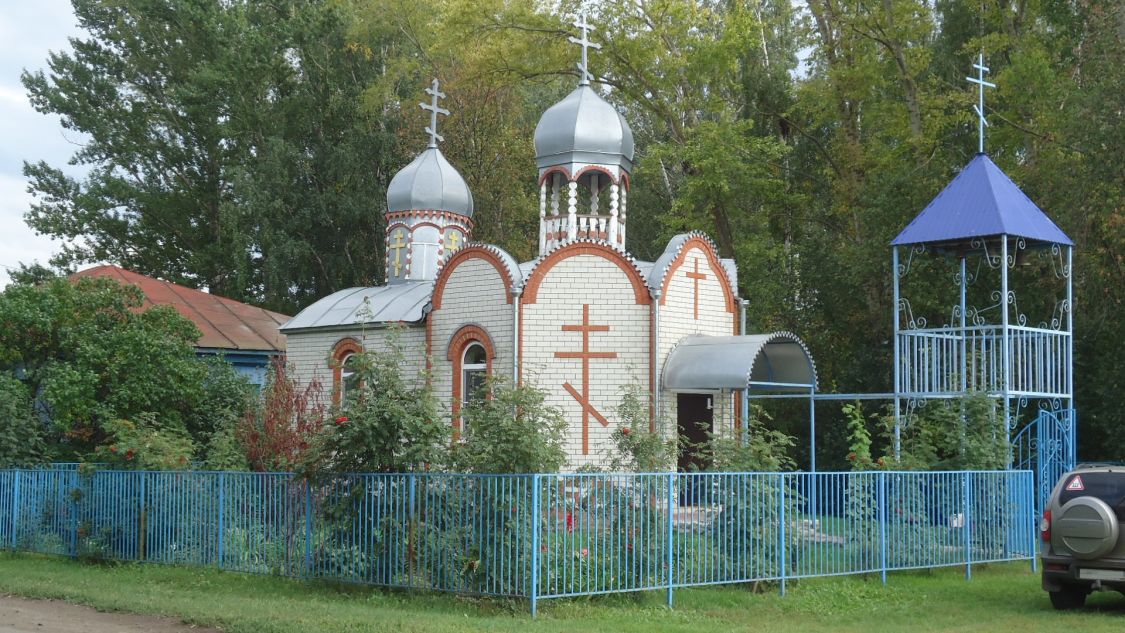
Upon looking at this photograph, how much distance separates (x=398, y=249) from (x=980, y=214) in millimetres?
13189

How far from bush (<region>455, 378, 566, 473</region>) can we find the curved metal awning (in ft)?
22.8

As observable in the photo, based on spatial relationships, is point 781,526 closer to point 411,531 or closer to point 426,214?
point 411,531

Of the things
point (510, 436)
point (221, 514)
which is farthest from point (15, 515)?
point (510, 436)

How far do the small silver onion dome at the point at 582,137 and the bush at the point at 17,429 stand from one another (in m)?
9.79

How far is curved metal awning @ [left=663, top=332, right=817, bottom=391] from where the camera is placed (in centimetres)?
1853

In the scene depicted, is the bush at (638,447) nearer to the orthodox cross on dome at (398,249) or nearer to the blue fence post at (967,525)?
the blue fence post at (967,525)

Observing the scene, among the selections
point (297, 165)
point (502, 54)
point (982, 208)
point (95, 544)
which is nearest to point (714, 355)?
point (982, 208)

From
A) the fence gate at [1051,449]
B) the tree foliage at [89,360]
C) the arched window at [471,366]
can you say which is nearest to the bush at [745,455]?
the fence gate at [1051,449]

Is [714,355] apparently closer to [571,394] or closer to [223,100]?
[571,394]

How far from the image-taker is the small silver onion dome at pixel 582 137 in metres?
21.7

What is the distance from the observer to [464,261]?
20.5 metres

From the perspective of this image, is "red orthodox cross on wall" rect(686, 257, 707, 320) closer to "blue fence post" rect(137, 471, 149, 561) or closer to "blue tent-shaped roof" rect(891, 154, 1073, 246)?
"blue tent-shaped roof" rect(891, 154, 1073, 246)

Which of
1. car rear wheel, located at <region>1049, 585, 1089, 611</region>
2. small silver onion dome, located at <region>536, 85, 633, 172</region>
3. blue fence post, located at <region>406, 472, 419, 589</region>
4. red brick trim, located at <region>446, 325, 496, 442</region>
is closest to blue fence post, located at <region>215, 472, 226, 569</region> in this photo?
blue fence post, located at <region>406, 472, 419, 589</region>

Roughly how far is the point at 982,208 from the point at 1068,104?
743 cm
